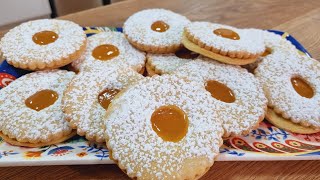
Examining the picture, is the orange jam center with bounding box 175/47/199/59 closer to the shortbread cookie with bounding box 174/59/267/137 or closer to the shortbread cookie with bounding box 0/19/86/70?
the shortbread cookie with bounding box 174/59/267/137

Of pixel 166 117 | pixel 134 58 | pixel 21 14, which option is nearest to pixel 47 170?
A: pixel 166 117

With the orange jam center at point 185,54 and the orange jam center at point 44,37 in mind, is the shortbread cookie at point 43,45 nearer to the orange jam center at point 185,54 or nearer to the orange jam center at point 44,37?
the orange jam center at point 44,37

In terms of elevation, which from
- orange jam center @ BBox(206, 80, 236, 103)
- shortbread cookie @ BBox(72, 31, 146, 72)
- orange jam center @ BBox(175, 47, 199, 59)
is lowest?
orange jam center @ BBox(206, 80, 236, 103)

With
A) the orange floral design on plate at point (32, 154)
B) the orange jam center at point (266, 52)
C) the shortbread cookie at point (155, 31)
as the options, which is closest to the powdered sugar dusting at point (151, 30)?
the shortbread cookie at point (155, 31)

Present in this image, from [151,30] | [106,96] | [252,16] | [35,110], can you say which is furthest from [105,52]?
[252,16]

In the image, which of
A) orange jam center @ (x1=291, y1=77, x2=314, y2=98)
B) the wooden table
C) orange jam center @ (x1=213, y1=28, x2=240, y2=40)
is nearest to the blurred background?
the wooden table
